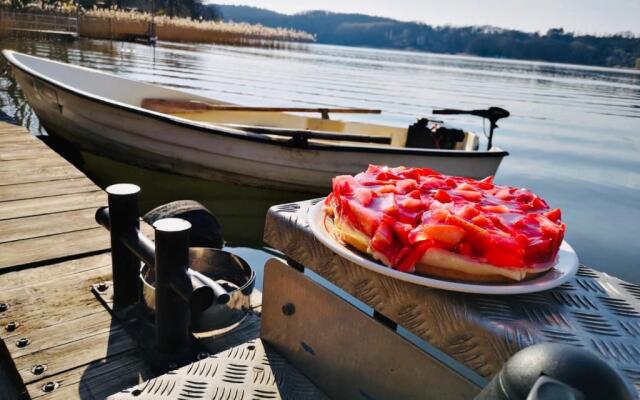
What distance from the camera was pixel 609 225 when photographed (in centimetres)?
897

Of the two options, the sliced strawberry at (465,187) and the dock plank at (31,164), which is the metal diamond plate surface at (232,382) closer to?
the sliced strawberry at (465,187)

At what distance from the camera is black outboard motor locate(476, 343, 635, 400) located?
675mm

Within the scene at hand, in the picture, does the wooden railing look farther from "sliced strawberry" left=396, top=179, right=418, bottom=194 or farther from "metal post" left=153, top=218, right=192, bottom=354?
"sliced strawberry" left=396, top=179, right=418, bottom=194

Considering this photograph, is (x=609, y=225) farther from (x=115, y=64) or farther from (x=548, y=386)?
(x=115, y=64)

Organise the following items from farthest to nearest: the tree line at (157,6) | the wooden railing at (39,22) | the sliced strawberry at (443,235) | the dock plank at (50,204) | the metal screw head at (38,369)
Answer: the tree line at (157,6) < the wooden railing at (39,22) < the dock plank at (50,204) < the metal screw head at (38,369) < the sliced strawberry at (443,235)

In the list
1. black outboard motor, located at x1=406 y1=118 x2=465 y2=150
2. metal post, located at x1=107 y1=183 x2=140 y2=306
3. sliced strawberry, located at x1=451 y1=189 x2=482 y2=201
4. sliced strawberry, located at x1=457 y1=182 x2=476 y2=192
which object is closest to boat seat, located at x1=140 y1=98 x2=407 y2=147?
black outboard motor, located at x1=406 y1=118 x2=465 y2=150

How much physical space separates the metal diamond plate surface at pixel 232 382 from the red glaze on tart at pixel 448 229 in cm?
70

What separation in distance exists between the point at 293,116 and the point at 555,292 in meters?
8.91

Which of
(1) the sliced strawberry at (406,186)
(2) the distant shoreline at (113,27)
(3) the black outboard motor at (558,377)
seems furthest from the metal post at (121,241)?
(2) the distant shoreline at (113,27)

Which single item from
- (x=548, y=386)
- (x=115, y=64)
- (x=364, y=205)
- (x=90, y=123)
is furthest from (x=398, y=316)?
(x=115, y=64)

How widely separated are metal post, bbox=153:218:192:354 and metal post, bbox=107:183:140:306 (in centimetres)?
43

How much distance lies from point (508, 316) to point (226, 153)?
6423mm

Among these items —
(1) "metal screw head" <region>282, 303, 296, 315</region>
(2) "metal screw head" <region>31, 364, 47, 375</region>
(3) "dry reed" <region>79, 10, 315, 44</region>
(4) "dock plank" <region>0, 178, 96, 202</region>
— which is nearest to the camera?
(1) "metal screw head" <region>282, 303, 296, 315</region>

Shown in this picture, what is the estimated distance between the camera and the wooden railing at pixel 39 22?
33344 millimetres
